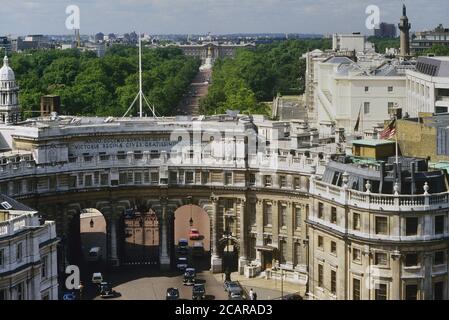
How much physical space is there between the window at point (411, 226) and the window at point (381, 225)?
1376mm

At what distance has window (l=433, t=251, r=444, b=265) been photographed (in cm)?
6481

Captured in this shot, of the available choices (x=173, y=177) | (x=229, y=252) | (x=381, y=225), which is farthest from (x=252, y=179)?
(x=381, y=225)

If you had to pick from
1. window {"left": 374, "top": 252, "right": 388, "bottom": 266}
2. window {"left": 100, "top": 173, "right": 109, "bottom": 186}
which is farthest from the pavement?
window {"left": 374, "top": 252, "right": 388, "bottom": 266}

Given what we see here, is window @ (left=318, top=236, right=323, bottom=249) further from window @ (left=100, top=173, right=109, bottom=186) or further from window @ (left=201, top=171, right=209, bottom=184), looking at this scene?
window @ (left=100, top=173, right=109, bottom=186)

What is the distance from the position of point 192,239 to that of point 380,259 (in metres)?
38.2

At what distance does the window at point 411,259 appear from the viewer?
2532 inches

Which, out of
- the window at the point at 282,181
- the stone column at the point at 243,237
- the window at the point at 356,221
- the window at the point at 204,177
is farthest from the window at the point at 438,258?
the window at the point at 204,177

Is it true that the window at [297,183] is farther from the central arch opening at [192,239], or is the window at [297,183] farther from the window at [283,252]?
the central arch opening at [192,239]

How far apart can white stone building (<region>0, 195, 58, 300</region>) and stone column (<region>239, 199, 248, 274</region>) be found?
27.1 metres

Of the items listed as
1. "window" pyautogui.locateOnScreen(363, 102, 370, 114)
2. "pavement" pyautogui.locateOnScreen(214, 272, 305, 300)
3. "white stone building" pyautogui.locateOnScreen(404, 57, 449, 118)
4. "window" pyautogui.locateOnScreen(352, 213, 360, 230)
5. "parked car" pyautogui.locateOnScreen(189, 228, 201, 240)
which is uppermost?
"white stone building" pyautogui.locateOnScreen(404, 57, 449, 118)

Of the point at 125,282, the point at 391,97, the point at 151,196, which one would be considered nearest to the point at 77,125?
the point at 151,196

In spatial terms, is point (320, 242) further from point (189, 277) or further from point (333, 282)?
point (189, 277)

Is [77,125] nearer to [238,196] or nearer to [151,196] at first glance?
[151,196]
